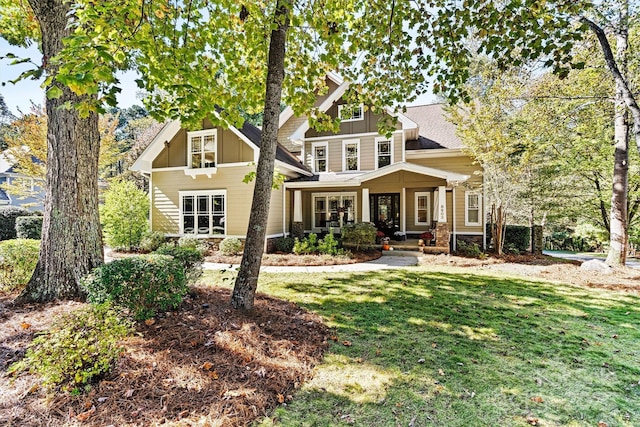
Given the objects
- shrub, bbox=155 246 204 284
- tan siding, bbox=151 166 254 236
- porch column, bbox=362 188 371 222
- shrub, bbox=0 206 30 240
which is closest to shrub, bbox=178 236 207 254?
tan siding, bbox=151 166 254 236

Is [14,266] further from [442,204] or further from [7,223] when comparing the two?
[7,223]

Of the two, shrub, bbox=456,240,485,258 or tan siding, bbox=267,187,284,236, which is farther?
tan siding, bbox=267,187,284,236

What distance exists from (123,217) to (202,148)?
450cm

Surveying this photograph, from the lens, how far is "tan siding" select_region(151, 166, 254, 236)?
504 inches

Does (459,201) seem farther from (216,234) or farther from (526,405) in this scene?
(526,405)

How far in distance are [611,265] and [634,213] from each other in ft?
22.7

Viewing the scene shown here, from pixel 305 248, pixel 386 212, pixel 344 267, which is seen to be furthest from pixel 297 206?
pixel 344 267

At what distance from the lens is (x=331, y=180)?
13375 millimetres

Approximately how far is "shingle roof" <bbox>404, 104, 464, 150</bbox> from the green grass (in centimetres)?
895

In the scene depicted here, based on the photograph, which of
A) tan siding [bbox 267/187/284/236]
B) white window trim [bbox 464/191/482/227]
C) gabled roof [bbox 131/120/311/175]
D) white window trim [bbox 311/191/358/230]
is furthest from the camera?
white window trim [bbox 311/191/358/230]

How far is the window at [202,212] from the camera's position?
43.5ft

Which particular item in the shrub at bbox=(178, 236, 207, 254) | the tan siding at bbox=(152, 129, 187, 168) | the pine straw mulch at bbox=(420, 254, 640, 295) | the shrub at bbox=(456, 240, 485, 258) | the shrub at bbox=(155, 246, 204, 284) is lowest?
the pine straw mulch at bbox=(420, 254, 640, 295)

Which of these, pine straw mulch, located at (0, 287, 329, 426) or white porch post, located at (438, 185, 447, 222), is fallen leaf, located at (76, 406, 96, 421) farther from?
white porch post, located at (438, 185, 447, 222)

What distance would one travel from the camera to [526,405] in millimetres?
2758
